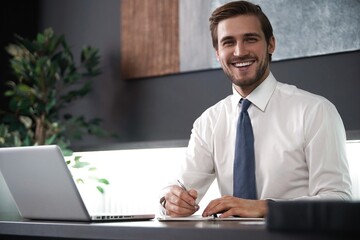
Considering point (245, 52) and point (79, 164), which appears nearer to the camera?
point (245, 52)

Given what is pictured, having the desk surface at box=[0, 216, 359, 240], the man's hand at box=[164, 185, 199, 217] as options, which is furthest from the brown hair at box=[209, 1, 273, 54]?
the desk surface at box=[0, 216, 359, 240]

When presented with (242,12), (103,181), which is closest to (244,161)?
(242,12)

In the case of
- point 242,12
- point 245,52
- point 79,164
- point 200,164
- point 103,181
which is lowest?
point 103,181

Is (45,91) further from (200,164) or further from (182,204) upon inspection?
(182,204)

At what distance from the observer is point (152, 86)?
381 centimetres

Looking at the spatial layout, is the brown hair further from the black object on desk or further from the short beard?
the black object on desk

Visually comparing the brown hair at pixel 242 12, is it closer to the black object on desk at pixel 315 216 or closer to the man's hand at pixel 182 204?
the man's hand at pixel 182 204

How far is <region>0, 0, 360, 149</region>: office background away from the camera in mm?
3018

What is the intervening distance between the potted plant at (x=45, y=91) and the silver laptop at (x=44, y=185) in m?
1.64

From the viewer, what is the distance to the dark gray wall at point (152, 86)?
3010 mm

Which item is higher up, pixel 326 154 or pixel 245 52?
pixel 245 52

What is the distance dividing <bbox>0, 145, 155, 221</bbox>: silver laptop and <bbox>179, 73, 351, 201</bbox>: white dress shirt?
0.70 m

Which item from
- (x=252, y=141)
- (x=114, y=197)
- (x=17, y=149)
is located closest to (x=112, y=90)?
(x=114, y=197)

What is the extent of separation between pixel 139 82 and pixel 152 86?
0.36 feet
